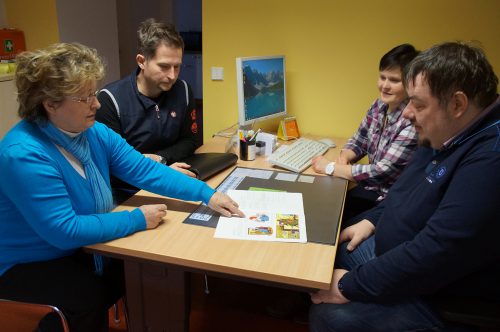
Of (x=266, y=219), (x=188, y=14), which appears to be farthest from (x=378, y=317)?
(x=188, y=14)

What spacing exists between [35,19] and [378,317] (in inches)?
145

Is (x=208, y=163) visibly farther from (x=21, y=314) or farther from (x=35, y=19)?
(x=35, y=19)

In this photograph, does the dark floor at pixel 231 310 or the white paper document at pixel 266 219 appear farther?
the dark floor at pixel 231 310

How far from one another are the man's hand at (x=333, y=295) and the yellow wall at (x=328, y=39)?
1.47 m

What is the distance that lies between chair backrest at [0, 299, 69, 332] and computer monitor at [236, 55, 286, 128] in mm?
1366

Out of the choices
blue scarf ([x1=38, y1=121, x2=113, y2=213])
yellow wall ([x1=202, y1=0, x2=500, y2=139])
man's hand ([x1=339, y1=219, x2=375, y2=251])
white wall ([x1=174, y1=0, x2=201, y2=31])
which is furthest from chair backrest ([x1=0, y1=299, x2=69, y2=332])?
white wall ([x1=174, y1=0, x2=201, y2=31])

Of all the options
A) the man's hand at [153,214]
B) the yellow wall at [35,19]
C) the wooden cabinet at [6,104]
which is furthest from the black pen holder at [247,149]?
the yellow wall at [35,19]

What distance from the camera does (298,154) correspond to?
2.04 meters

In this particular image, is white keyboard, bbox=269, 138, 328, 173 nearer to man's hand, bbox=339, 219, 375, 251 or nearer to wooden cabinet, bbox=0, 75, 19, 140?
man's hand, bbox=339, 219, 375, 251

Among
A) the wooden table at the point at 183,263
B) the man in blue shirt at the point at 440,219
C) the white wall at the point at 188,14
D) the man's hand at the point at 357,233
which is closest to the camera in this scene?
the man in blue shirt at the point at 440,219

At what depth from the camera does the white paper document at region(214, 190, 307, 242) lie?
4.19ft

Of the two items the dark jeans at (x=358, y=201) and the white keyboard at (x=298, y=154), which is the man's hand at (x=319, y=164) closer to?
the white keyboard at (x=298, y=154)

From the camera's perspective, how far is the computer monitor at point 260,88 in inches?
83.4

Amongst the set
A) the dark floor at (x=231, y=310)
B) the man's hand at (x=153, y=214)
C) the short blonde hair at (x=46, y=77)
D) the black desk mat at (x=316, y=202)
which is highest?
the short blonde hair at (x=46, y=77)
